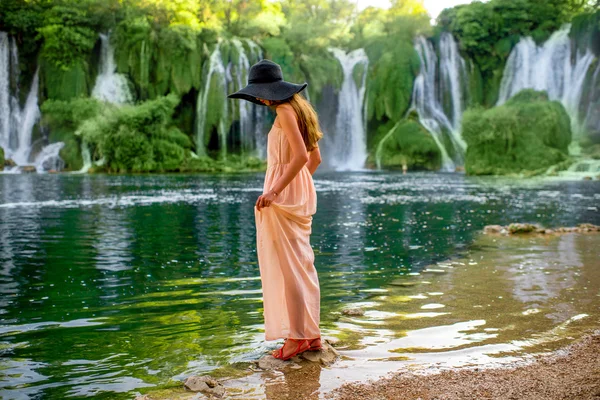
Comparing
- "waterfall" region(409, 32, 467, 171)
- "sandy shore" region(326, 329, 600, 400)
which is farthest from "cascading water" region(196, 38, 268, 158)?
"sandy shore" region(326, 329, 600, 400)

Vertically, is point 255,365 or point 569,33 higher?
point 569,33

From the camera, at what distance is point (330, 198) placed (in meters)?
24.6

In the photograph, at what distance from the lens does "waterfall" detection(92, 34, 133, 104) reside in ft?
161

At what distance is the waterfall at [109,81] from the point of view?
49.2 m

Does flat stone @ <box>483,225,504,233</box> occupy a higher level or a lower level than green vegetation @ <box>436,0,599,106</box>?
lower

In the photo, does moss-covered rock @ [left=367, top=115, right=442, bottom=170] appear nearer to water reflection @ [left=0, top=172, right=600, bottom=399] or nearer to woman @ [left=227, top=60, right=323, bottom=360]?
water reflection @ [left=0, top=172, right=600, bottom=399]

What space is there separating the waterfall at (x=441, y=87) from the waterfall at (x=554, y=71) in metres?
3.34

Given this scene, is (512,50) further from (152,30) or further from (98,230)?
(98,230)

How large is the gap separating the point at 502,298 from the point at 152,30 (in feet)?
149

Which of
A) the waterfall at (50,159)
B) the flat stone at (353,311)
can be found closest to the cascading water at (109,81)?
the waterfall at (50,159)

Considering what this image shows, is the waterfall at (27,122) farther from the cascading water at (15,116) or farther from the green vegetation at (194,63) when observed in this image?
the green vegetation at (194,63)

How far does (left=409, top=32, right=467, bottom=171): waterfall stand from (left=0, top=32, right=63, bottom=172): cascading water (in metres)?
26.3

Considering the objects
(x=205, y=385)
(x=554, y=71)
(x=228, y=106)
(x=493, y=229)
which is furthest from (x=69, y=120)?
(x=205, y=385)

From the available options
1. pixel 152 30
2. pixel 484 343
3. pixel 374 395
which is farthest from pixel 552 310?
pixel 152 30
